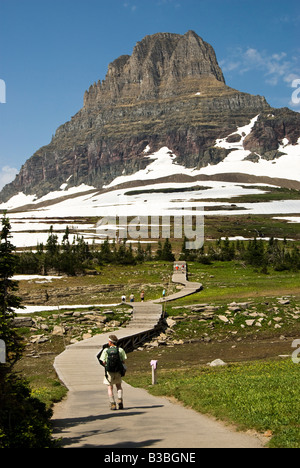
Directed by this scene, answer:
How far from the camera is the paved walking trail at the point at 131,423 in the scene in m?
9.95

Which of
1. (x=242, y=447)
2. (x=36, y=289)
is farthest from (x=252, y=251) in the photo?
(x=242, y=447)

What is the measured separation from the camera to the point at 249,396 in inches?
543

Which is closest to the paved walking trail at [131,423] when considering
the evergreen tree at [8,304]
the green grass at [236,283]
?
the evergreen tree at [8,304]

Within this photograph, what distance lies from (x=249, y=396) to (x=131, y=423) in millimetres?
3828

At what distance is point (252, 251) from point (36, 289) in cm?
3965

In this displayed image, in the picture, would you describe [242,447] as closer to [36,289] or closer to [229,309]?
[229,309]

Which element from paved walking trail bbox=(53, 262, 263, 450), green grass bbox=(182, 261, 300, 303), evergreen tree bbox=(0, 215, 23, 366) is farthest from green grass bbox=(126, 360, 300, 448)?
green grass bbox=(182, 261, 300, 303)

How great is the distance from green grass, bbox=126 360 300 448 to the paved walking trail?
0.48m

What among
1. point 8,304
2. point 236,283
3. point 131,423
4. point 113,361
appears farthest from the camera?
point 236,283

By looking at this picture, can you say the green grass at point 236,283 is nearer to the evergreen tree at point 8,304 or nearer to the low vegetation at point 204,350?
the low vegetation at point 204,350

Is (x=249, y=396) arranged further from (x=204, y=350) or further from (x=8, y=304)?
(x=204, y=350)

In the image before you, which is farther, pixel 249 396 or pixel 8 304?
pixel 249 396

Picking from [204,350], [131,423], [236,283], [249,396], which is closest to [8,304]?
[131,423]

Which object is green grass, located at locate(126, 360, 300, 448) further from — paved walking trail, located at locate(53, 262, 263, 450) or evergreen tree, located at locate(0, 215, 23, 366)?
evergreen tree, located at locate(0, 215, 23, 366)
